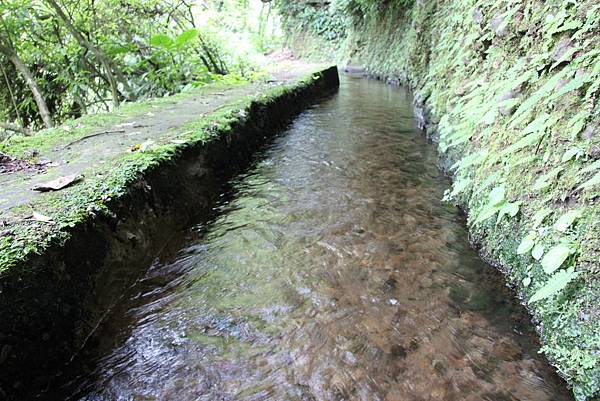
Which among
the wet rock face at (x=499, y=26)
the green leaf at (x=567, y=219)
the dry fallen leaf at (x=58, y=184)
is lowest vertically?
the green leaf at (x=567, y=219)

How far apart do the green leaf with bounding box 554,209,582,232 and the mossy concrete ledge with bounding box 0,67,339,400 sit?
2789 millimetres

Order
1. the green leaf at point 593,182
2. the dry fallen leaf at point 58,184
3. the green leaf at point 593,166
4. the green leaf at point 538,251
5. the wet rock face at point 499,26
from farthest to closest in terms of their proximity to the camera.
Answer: the wet rock face at point 499,26 → the dry fallen leaf at point 58,184 → the green leaf at point 538,251 → the green leaf at point 593,166 → the green leaf at point 593,182

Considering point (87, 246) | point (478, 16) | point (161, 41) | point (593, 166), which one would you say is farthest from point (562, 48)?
point (161, 41)

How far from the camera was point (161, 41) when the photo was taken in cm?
821

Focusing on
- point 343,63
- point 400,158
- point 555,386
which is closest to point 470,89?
point 400,158

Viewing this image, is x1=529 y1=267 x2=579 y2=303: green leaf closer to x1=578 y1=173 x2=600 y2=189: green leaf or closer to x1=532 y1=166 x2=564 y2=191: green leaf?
x1=578 y1=173 x2=600 y2=189: green leaf

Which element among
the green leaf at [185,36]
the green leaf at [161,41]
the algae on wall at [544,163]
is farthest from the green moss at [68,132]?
the algae on wall at [544,163]

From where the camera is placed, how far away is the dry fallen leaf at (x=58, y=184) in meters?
3.00

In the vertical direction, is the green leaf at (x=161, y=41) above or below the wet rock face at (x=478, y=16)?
above

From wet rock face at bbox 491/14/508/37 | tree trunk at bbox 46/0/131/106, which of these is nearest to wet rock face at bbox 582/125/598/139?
wet rock face at bbox 491/14/508/37

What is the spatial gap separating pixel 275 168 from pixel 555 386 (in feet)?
13.5

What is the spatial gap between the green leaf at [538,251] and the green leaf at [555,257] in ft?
0.67

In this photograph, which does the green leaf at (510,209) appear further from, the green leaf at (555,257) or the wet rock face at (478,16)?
the wet rock face at (478,16)

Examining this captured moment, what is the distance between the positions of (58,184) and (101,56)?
5.10 metres
